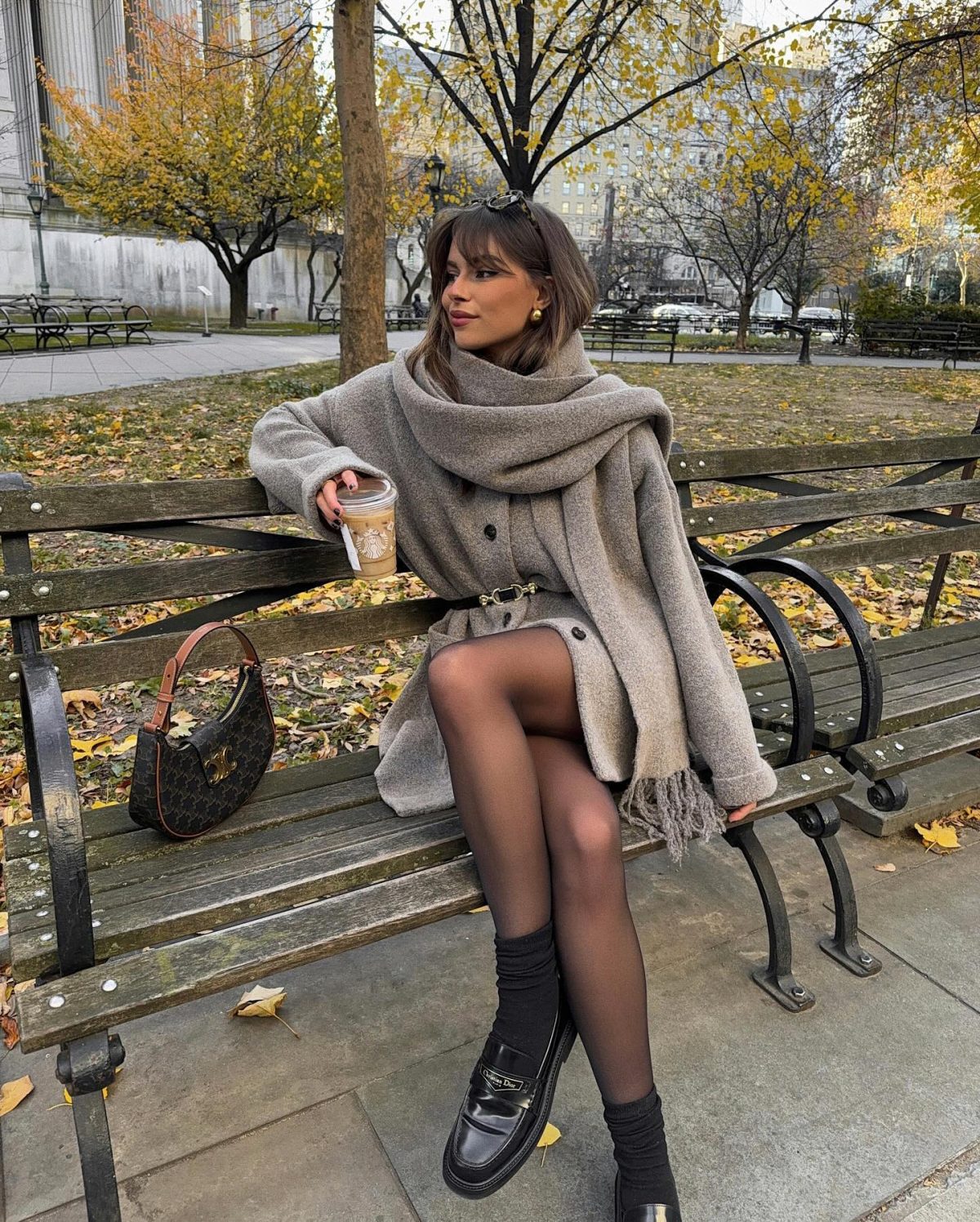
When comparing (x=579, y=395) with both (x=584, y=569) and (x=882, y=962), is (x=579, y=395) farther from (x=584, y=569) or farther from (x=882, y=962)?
(x=882, y=962)

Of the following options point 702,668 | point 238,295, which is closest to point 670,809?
point 702,668

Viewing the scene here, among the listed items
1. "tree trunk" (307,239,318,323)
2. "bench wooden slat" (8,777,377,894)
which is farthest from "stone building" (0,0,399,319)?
"bench wooden slat" (8,777,377,894)

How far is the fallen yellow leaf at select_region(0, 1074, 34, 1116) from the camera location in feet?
6.55

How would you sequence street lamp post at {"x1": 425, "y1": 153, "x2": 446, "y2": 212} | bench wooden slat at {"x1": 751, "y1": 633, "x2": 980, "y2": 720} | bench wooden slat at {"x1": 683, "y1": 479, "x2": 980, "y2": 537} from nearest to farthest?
bench wooden slat at {"x1": 751, "y1": 633, "x2": 980, "y2": 720} < bench wooden slat at {"x1": 683, "y1": 479, "x2": 980, "y2": 537} < street lamp post at {"x1": 425, "y1": 153, "x2": 446, "y2": 212}

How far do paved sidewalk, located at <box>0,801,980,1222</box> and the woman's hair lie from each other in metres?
1.47

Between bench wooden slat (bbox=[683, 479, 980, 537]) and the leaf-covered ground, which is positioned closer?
bench wooden slat (bbox=[683, 479, 980, 537])

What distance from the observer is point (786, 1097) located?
205 centimetres

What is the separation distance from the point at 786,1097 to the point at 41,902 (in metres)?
1.53

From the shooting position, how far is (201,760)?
197 centimetres

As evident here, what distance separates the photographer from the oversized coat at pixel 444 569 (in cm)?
204

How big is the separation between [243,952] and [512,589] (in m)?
0.99

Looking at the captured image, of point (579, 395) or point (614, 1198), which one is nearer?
point (614, 1198)

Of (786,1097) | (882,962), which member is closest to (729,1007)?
(786,1097)

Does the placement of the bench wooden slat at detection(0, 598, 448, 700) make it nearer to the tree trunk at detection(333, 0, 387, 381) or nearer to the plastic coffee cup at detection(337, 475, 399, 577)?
the plastic coffee cup at detection(337, 475, 399, 577)
